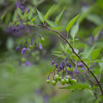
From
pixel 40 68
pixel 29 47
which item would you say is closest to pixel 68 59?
Answer: pixel 29 47

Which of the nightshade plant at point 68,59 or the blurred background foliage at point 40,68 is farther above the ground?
the nightshade plant at point 68,59

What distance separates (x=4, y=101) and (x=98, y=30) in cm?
131

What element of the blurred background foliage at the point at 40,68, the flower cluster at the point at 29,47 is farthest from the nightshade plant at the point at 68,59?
the blurred background foliage at the point at 40,68

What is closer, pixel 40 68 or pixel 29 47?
pixel 29 47

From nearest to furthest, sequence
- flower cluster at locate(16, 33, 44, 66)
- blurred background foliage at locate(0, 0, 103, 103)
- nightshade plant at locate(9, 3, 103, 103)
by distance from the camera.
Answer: nightshade plant at locate(9, 3, 103, 103), flower cluster at locate(16, 33, 44, 66), blurred background foliage at locate(0, 0, 103, 103)

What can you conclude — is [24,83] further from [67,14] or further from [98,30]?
[67,14]

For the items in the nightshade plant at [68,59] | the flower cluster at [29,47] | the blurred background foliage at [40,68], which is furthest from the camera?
the blurred background foliage at [40,68]

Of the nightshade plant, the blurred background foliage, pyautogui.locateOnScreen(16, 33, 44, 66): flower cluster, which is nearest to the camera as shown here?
the nightshade plant

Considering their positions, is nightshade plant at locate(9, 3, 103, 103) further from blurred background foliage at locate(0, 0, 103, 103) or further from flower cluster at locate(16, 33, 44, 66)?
blurred background foliage at locate(0, 0, 103, 103)

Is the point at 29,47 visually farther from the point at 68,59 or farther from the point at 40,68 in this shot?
the point at 40,68

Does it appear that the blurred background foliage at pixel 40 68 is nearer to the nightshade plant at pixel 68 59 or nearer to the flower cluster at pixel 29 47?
the flower cluster at pixel 29 47

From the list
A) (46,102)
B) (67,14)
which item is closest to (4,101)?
(46,102)

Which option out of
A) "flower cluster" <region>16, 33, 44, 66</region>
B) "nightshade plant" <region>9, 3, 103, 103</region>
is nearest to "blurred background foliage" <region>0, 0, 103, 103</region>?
"flower cluster" <region>16, 33, 44, 66</region>

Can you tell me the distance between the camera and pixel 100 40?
5.53 feet
